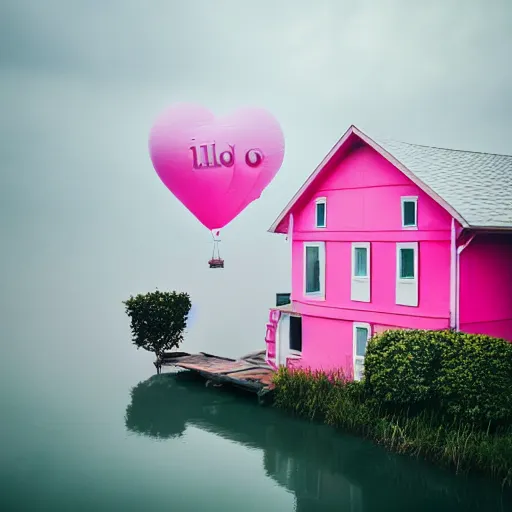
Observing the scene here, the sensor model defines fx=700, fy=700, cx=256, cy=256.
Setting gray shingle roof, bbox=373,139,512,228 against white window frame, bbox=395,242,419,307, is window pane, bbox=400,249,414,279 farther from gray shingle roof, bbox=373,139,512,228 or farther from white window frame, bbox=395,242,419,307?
gray shingle roof, bbox=373,139,512,228

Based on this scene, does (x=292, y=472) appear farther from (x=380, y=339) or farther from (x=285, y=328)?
(x=285, y=328)

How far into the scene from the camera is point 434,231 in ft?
62.8

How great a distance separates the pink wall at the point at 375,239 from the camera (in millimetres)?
19141

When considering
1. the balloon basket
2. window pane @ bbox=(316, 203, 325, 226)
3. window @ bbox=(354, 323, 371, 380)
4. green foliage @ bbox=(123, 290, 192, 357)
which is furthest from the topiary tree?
window @ bbox=(354, 323, 371, 380)

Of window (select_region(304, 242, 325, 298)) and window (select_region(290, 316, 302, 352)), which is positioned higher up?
window (select_region(304, 242, 325, 298))

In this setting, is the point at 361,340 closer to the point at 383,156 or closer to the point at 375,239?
the point at 375,239

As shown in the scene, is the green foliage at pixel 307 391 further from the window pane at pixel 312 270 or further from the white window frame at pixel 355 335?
the window pane at pixel 312 270

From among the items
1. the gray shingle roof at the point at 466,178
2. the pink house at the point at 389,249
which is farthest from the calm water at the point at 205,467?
the gray shingle roof at the point at 466,178

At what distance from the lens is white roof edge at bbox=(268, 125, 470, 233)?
18.0 meters

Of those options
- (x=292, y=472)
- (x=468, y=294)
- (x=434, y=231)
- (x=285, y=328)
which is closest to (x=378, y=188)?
(x=434, y=231)

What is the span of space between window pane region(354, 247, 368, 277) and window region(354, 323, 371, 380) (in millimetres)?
1551

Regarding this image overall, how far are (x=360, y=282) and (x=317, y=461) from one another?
233 inches

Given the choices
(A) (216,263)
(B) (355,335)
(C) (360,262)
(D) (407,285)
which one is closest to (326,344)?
(B) (355,335)

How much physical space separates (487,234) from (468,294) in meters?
1.78
